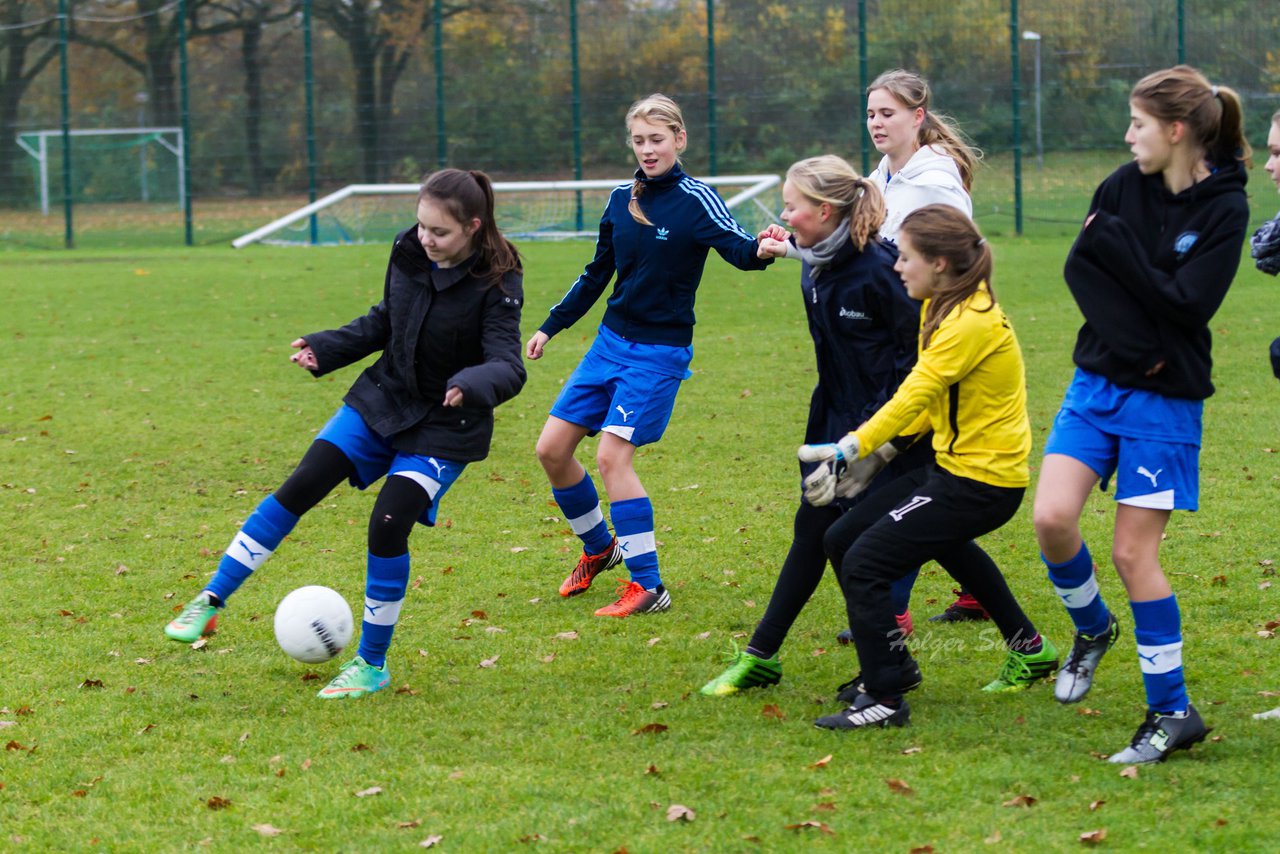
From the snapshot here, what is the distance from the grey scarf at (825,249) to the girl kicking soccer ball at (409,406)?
1065 millimetres

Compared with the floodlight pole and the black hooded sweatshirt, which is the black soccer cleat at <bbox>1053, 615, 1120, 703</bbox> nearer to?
the black hooded sweatshirt

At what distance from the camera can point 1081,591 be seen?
460cm

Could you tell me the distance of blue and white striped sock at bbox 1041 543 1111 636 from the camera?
178 inches

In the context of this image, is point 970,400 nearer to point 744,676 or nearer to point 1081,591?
point 1081,591

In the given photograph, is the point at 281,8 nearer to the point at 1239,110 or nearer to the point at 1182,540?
the point at 1182,540

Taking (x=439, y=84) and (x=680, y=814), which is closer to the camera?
(x=680, y=814)

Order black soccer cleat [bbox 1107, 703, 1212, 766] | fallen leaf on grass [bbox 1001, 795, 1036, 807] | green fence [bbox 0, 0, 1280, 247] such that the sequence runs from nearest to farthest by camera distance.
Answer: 1. fallen leaf on grass [bbox 1001, 795, 1036, 807]
2. black soccer cleat [bbox 1107, 703, 1212, 766]
3. green fence [bbox 0, 0, 1280, 247]

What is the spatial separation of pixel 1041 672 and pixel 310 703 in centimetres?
248

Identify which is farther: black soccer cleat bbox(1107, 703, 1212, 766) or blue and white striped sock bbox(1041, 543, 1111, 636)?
blue and white striped sock bbox(1041, 543, 1111, 636)

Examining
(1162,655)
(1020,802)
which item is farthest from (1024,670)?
(1020,802)

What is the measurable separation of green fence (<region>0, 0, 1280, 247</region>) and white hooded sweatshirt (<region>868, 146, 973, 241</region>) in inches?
714

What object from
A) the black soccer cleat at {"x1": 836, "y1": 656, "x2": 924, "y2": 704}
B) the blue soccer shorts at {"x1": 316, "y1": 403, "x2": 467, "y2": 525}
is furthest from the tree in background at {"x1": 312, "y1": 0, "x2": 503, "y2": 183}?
the black soccer cleat at {"x1": 836, "y1": 656, "x2": 924, "y2": 704}

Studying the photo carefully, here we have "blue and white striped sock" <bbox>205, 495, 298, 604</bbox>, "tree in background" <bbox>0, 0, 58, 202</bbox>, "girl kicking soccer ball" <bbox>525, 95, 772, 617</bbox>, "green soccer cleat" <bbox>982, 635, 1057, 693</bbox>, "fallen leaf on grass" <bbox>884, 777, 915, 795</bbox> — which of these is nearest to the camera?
"fallen leaf on grass" <bbox>884, 777, 915, 795</bbox>

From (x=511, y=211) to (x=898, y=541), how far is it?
805 inches
